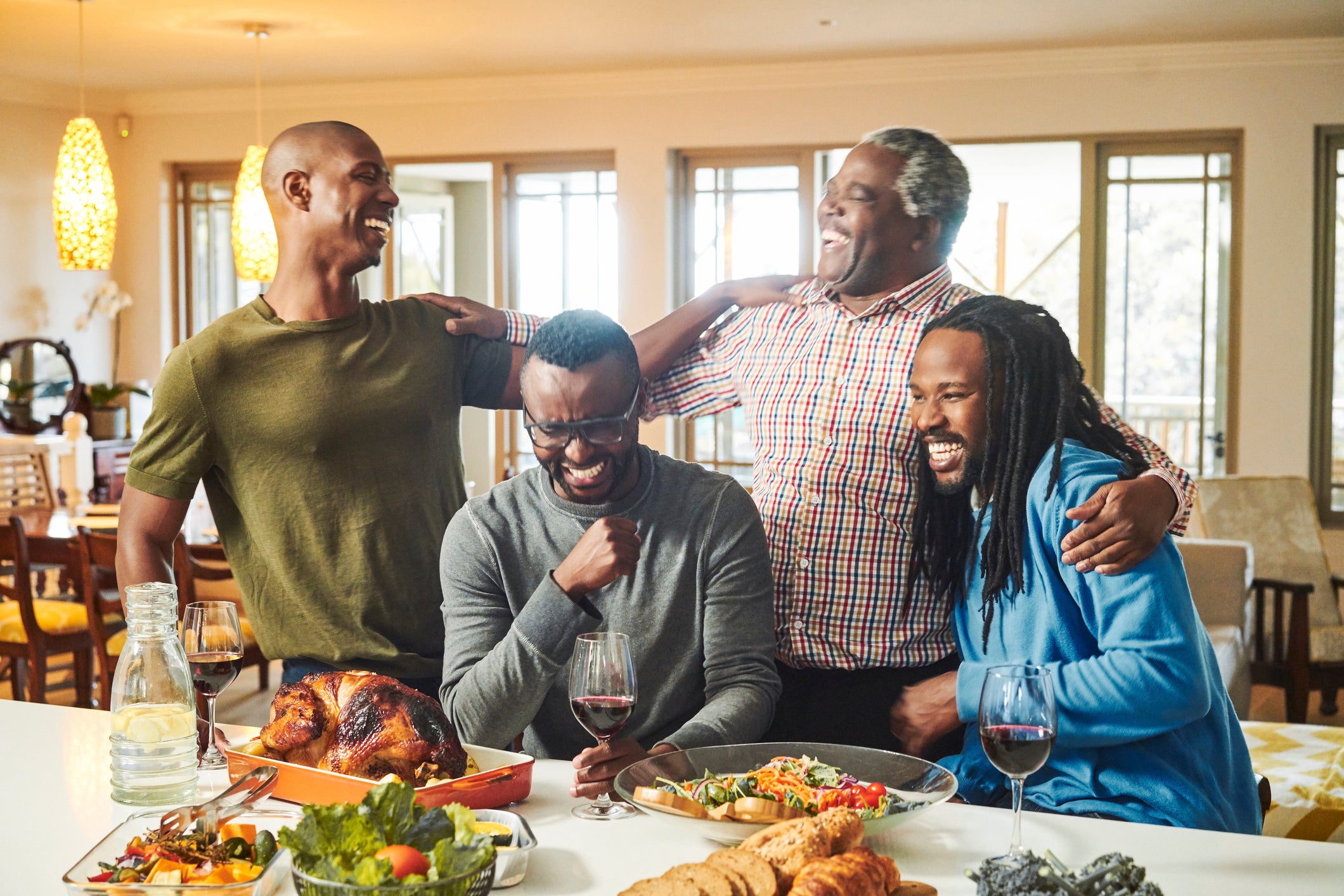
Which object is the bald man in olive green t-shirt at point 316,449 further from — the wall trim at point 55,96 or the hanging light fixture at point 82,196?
the wall trim at point 55,96

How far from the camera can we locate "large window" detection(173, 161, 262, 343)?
293 inches

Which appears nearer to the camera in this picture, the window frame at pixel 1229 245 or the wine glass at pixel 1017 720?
the wine glass at pixel 1017 720

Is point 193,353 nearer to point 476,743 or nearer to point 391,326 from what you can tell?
point 391,326

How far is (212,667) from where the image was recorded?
4.84 feet

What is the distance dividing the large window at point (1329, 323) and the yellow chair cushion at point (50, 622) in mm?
5257

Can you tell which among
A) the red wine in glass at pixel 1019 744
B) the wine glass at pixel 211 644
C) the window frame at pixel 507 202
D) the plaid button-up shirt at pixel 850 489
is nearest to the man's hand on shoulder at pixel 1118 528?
the plaid button-up shirt at pixel 850 489

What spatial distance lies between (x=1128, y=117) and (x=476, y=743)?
5.19 metres

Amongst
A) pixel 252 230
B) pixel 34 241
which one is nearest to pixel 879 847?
pixel 252 230

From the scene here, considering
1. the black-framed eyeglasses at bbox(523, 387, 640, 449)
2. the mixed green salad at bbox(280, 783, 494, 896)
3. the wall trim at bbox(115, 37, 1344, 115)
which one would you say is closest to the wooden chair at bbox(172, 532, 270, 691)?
the black-framed eyeglasses at bbox(523, 387, 640, 449)

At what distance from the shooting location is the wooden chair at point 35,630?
395cm

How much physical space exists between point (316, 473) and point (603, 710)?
84 centimetres

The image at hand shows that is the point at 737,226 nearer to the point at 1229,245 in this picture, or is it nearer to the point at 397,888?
the point at 1229,245

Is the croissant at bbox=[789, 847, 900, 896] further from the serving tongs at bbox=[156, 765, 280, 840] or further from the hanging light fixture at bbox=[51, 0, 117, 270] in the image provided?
the hanging light fixture at bbox=[51, 0, 117, 270]

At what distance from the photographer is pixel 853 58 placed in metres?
6.04
